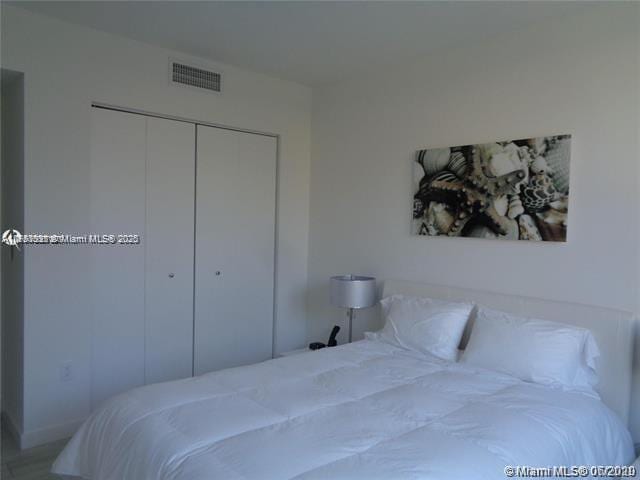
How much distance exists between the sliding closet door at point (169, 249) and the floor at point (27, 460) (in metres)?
0.79

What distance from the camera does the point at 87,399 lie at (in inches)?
123

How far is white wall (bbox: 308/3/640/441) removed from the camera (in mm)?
2451

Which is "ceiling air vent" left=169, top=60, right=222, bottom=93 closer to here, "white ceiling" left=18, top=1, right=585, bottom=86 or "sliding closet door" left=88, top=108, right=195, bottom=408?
"white ceiling" left=18, top=1, right=585, bottom=86

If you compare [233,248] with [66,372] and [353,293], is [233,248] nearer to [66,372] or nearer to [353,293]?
[353,293]

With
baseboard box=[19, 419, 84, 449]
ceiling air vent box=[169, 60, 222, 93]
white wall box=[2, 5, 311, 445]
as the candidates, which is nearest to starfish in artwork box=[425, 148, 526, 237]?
ceiling air vent box=[169, 60, 222, 93]

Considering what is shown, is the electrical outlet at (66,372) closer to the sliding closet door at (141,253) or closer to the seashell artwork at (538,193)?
the sliding closet door at (141,253)

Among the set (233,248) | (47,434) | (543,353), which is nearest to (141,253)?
(233,248)

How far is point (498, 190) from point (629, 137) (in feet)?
2.39

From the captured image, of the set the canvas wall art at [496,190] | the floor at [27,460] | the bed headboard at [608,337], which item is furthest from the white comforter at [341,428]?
the canvas wall art at [496,190]

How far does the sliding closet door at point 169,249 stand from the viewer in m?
3.43

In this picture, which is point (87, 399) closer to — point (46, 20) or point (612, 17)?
point (46, 20)

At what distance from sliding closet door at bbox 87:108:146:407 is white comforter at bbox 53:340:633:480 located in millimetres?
1195

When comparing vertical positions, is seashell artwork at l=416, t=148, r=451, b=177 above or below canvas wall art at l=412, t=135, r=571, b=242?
above

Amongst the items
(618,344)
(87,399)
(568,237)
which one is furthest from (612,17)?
(87,399)
